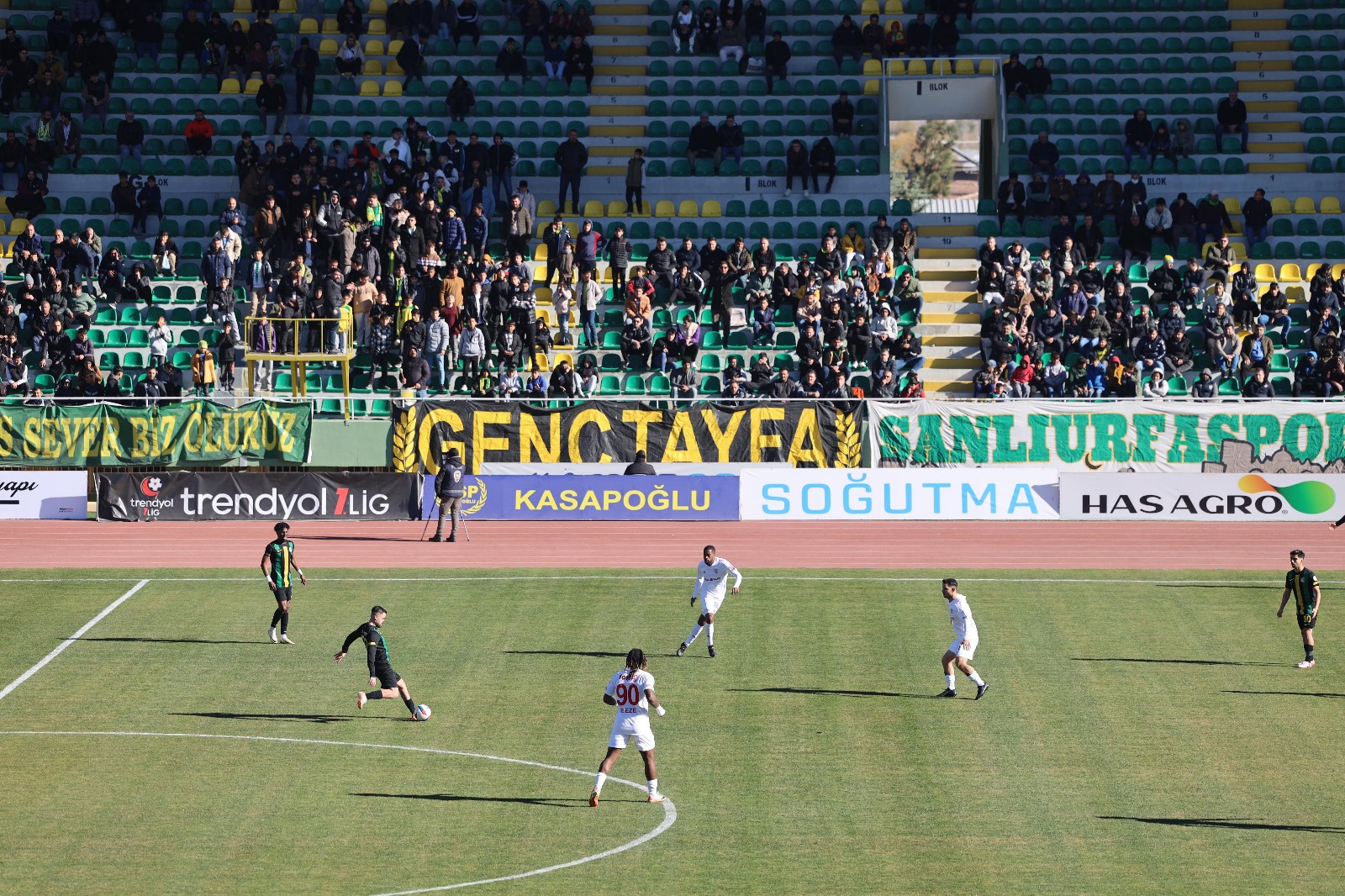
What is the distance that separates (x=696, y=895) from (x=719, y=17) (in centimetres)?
4013

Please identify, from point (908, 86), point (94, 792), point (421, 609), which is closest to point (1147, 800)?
point (94, 792)

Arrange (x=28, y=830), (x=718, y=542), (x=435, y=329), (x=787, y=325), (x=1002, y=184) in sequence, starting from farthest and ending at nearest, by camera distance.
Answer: (x=1002, y=184)
(x=787, y=325)
(x=435, y=329)
(x=718, y=542)
(x=28, y=830)

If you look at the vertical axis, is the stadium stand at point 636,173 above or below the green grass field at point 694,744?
above

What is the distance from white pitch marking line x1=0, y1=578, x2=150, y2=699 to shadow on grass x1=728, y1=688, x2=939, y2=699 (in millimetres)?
9758

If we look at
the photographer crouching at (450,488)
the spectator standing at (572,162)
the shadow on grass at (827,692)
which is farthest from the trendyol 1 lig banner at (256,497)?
the shadow on grass at (827,692)

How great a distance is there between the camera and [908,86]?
52.3 metres

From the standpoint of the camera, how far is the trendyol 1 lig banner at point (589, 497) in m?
39.3

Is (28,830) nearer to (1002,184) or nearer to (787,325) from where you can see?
(787,325)

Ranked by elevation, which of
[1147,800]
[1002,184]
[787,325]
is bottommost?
[1147,800]

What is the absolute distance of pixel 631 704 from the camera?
18.2 meters

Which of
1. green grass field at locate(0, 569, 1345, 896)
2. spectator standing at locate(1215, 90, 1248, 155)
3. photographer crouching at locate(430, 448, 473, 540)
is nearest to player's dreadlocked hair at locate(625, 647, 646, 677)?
green grass field at locate(0, 569, 1345, 896)

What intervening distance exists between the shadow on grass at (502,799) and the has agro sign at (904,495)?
20394 mm

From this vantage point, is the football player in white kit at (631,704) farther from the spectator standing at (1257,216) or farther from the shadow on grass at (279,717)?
the spectator standing at (1257,216)

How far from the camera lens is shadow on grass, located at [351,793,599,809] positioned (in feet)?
62.4
